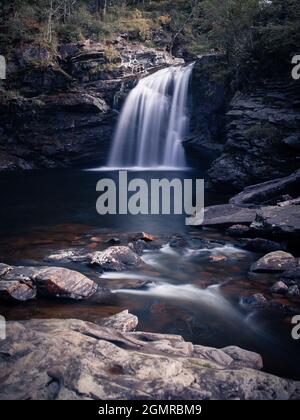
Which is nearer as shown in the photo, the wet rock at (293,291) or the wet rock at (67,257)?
the wet rock at (293,291)

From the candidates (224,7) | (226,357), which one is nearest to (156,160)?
(224,7)

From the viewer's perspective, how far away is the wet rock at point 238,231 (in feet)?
35.1

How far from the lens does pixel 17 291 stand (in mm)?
6719

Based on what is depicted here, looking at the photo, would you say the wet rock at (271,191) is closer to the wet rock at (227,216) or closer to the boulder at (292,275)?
the wet rock at (227,216)

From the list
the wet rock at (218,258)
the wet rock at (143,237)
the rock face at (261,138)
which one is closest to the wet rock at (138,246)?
the wet rock at (143,237)

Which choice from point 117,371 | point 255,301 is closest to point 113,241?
point 255,301

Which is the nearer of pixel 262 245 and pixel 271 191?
pixel 262 245

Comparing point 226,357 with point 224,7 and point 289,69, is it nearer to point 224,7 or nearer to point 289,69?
point 289,69

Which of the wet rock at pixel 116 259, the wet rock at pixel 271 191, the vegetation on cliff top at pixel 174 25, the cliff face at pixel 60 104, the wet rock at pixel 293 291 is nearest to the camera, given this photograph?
the wet rock at pixel 293 291

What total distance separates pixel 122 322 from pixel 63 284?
1626 mm

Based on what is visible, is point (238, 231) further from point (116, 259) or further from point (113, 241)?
point (116, 259)

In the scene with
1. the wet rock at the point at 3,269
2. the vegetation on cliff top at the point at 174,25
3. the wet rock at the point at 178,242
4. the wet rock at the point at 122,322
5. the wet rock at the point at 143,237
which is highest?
the vegetation on cliff top at the point at 174,25

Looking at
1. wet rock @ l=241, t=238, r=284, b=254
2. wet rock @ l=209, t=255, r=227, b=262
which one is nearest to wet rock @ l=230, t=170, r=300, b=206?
wet rock @ l=241, t=238, r=284, b=254

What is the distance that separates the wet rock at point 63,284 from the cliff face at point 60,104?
18.0 m
